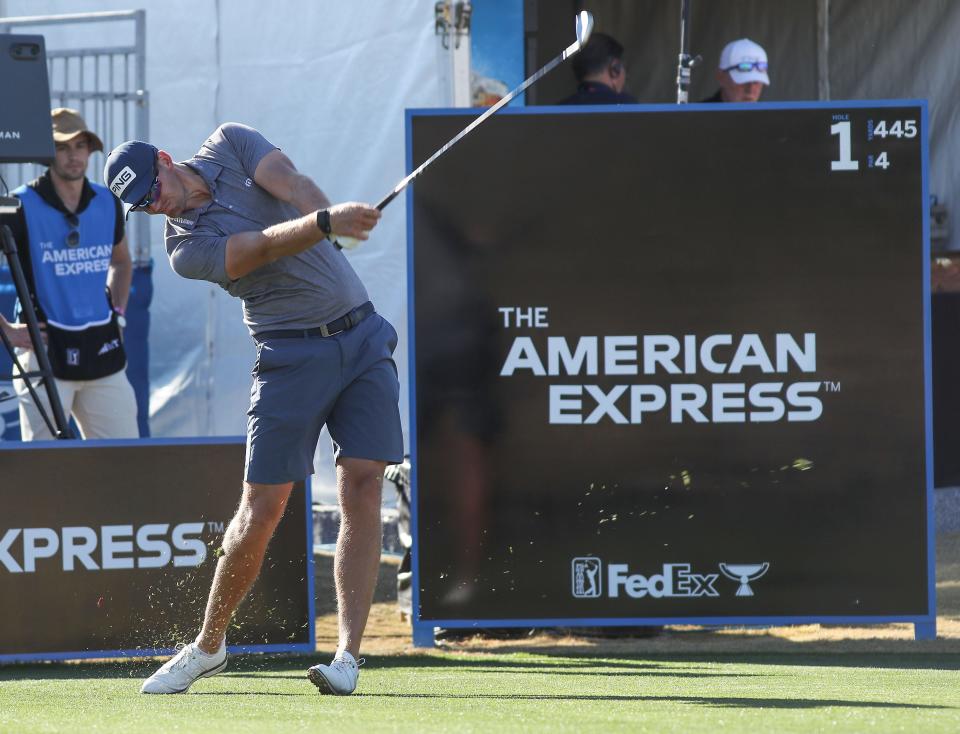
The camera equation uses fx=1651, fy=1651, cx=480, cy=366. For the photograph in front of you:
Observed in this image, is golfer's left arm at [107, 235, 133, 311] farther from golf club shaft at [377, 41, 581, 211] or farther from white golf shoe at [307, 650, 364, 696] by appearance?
white golf shoe at [307, 650, 364, 696]

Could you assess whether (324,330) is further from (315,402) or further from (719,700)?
(719,700)

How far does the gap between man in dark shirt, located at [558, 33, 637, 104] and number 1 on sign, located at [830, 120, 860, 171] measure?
1.00 m

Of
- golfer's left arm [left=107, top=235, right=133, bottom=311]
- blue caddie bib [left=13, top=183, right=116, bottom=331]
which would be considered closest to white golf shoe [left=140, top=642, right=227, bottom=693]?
blue caddie bib [left=13, top=183, right=116, bottom=331]

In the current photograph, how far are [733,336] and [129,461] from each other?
2213 mm

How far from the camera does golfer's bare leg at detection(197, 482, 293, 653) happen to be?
474cm

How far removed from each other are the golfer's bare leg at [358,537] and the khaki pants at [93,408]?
2444 mm

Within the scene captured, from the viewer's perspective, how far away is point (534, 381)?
601cm

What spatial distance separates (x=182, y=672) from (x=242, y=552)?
0.40 m

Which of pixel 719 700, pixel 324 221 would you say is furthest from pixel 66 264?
pixel 719 700

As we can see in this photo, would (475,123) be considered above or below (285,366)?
above

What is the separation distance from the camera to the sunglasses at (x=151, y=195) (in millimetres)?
4543

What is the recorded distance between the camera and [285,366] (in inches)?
185

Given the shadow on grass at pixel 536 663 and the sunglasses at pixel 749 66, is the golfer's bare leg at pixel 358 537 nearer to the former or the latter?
the shadow on grass at pixel 536 663

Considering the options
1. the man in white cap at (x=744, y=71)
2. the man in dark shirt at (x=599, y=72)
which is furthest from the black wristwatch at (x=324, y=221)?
the man in white cap at (x=744, y=71)
